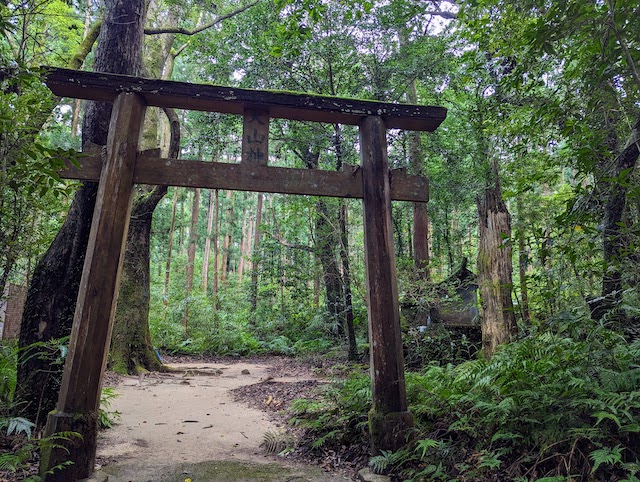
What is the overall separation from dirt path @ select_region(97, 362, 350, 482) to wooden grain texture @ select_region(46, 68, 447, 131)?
373cm

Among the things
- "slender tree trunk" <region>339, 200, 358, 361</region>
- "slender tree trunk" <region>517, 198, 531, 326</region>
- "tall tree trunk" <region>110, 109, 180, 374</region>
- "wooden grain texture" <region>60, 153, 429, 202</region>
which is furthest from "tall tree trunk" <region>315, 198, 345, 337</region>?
"wooden grain texture" <region>60, 153, 429, 202</region>

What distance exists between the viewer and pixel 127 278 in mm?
10016

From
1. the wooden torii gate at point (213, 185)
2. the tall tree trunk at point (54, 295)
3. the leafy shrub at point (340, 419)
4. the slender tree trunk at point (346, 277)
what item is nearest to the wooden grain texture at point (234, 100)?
the wooden torii gate at point (213, 185)

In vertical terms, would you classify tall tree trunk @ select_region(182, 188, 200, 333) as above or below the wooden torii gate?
above

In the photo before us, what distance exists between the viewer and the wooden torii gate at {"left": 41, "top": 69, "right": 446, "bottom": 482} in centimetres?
388

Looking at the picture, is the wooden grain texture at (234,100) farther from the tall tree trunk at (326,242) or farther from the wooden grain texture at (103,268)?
the tall tree trunk at (326,242)

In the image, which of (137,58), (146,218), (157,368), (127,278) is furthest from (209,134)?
(157,368)

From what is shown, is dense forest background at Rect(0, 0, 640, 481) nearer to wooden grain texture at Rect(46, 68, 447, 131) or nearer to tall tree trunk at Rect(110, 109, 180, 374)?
tall tree trunk at Rect(110, 109, 180, 374)

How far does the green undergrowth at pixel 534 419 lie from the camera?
3.14 meters

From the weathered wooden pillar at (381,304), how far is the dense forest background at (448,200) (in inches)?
11.1

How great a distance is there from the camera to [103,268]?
4.05 meters

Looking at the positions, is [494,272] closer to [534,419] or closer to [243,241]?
[534,419]

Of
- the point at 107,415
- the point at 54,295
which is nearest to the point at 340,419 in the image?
the point at 107,415

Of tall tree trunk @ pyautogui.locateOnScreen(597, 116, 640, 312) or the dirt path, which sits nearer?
tall tree trunk @ pyautogui.locateOnScreen(597, 116, 640, 312)
